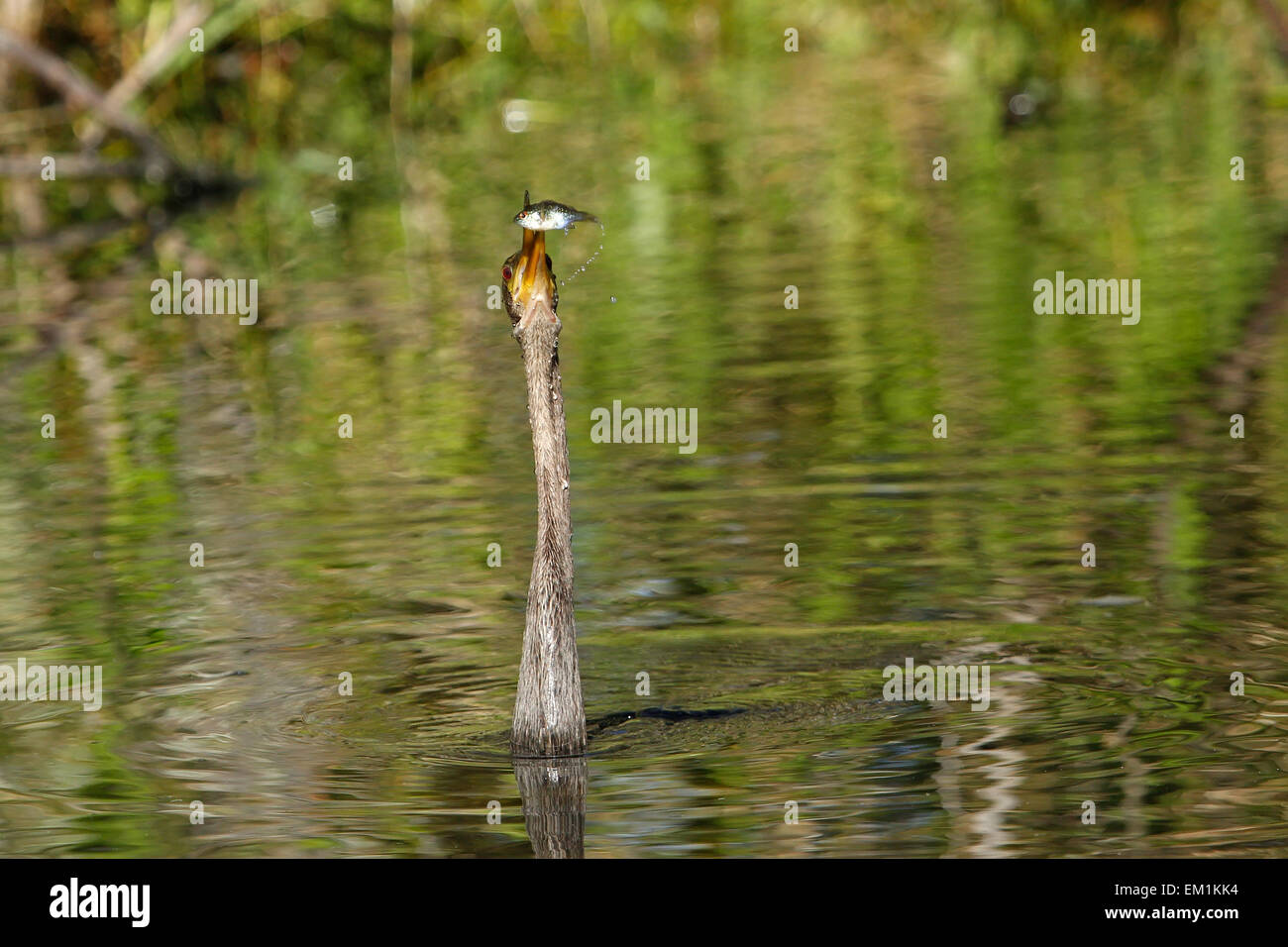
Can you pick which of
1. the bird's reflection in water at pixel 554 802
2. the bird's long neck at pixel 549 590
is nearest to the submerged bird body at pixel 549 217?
the bird's long neck at pixel 549 590

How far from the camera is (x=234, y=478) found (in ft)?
39.7

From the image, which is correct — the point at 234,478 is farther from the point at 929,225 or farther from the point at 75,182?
the point at 75,182

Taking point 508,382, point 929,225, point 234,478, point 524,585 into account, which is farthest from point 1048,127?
point 524,585

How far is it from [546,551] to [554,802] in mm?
790

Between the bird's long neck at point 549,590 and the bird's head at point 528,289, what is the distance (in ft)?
0.04

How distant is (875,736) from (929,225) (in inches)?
487

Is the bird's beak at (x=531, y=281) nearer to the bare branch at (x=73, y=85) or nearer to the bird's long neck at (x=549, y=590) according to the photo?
the bird's long neck at (x=549, y=590)

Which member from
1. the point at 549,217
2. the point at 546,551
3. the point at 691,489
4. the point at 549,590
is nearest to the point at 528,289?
the point at 549,217

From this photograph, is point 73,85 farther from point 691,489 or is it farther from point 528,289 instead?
point 528,289

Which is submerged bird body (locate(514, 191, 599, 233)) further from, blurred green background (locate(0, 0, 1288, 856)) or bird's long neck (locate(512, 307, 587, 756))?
blurred green background (locate(0, 0, 1288, 856))

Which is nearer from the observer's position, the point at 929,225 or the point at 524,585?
the point at 524,585

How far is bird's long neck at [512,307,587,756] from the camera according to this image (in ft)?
23.2

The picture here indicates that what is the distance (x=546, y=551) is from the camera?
729cm

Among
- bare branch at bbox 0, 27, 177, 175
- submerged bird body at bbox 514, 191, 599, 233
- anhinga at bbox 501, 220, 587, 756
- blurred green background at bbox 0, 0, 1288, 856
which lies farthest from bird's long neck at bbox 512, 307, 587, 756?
bare branch at bbox 0, 27, 177, 175
